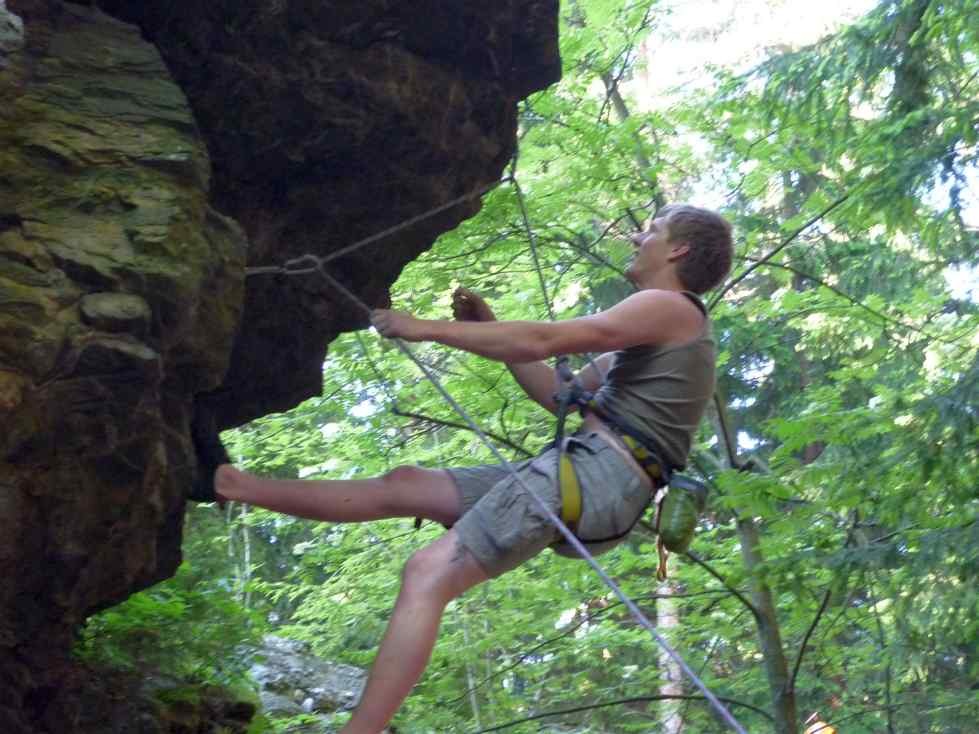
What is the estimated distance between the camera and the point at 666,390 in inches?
159

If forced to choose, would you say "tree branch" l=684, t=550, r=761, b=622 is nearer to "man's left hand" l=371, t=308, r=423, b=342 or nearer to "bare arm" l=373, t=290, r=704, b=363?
"bare arm" l=373, t=290, r=704, b=363

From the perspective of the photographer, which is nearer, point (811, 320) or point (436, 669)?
point (436, 669)

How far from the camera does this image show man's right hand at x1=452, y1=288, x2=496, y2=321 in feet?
14.8

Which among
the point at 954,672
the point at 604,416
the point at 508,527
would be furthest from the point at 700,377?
the point at 954,672

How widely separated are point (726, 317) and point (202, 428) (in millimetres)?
6282

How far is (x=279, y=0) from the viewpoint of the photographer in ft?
14.3

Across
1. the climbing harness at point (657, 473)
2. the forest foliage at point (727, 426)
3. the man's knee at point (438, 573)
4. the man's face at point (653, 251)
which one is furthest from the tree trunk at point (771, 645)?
the man's knee at point (438, 573)

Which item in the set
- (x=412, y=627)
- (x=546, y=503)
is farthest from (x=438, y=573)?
(x=546, y=503)

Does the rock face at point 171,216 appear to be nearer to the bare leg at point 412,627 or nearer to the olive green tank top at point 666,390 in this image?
the bare leg at point 412,627

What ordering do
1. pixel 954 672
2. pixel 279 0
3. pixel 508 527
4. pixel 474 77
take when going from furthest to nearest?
pixel 954 672 → pixel 474 77 → pixel 279 0 → pixel 508 527

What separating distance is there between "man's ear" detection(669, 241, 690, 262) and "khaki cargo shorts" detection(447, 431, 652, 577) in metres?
0.76

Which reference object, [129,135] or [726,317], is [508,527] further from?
[726,317]

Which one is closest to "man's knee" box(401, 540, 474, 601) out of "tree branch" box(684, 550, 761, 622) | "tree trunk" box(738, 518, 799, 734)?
"tree branch" box(684, 550, 761, 622)

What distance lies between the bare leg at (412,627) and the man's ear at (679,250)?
1.39m
